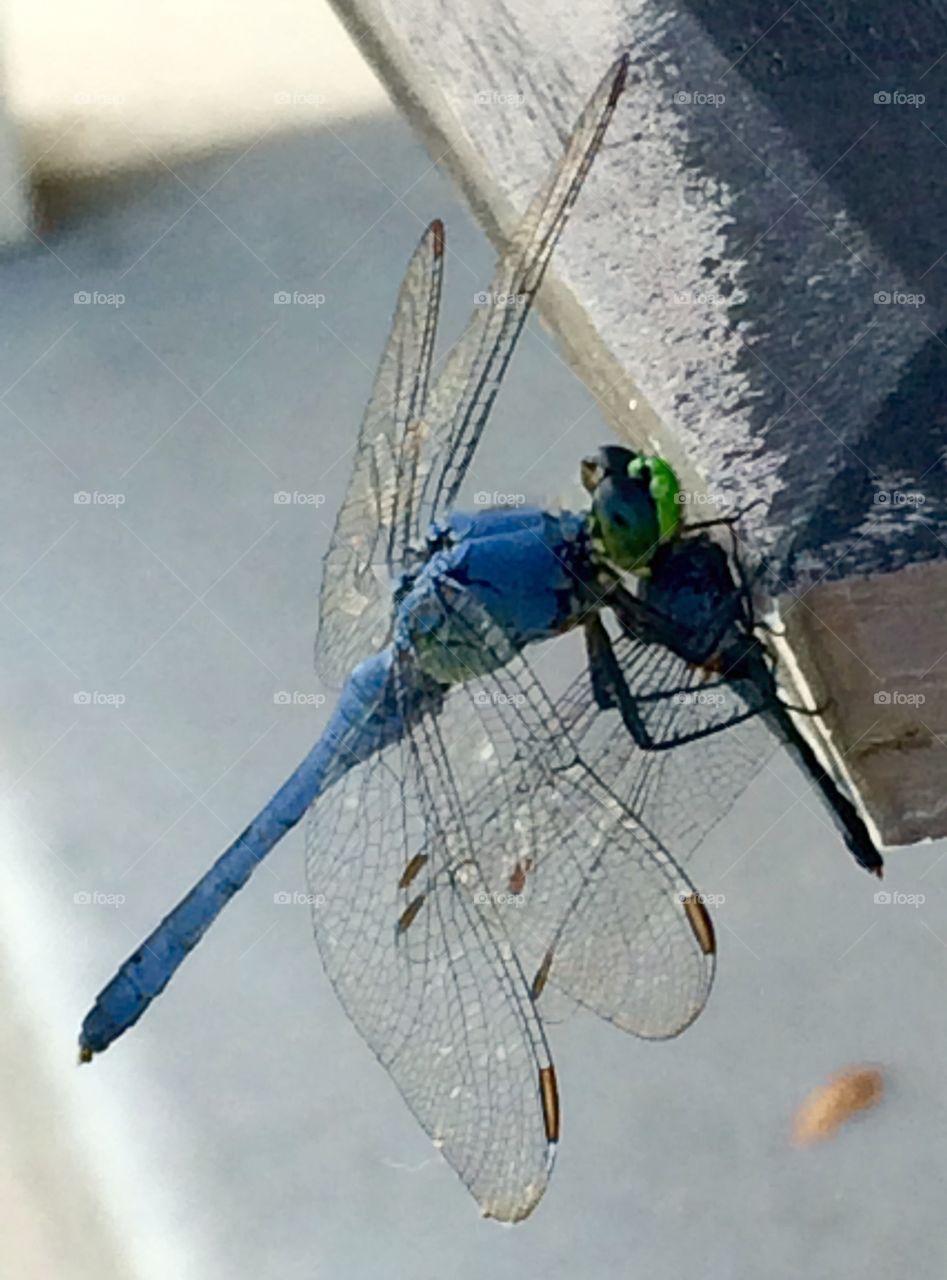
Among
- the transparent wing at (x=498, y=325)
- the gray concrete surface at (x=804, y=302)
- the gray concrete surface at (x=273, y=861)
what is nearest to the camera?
the gray concrete surface at (x=804, y=302)

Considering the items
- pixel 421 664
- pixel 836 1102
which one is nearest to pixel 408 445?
pixel 421 664

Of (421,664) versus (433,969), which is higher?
(421,664)

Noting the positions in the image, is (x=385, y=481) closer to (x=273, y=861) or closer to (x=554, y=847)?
(x=554, y=847)

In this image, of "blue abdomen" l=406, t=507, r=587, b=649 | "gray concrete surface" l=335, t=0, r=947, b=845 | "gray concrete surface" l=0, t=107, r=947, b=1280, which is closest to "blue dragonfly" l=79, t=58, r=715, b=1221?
"blue abdomen" l=406, t=507, r=587, b=649

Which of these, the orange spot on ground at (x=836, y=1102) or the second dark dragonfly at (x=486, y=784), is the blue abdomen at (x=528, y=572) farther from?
the orange spot on ground at (x=836, y=1102)

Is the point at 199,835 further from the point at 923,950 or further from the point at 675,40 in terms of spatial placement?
the point at 675,40

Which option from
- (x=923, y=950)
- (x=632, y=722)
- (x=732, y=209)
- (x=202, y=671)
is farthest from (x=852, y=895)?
(x=732, y=209)

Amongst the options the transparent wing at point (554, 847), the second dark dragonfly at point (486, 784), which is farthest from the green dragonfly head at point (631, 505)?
the transparent wing at point (554, 847)
